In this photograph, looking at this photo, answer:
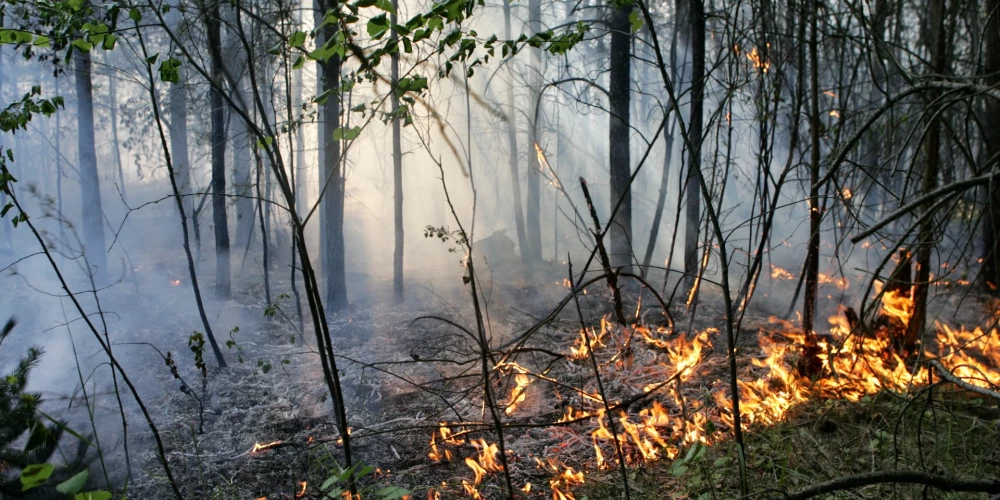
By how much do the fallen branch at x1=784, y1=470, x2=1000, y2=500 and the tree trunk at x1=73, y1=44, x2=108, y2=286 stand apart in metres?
12.7

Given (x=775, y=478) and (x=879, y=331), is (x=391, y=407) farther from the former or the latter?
(x=879, y=331)

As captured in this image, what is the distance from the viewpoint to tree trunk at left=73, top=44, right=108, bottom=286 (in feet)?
36.0

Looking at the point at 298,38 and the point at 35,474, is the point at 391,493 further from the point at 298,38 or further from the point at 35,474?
the point at 298,38

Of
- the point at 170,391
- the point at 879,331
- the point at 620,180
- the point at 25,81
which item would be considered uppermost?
the point at 25,81

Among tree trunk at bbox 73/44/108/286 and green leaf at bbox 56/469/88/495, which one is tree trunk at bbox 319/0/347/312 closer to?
tree trunk at bbox 73/44/108/286

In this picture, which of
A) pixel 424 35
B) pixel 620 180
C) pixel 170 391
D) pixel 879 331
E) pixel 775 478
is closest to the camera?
pixel 424 35

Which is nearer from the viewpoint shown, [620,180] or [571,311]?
[571,311]

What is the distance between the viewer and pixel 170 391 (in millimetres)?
6582

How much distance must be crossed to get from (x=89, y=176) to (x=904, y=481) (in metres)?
13.6

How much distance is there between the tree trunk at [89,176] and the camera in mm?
10977

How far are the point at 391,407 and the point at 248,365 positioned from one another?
2718 millimetres

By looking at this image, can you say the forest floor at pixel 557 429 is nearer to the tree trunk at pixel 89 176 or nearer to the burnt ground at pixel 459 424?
the burnt ground at pixel 459 424

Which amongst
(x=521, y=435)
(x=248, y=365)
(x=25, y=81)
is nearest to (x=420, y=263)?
(x=248, y=365)

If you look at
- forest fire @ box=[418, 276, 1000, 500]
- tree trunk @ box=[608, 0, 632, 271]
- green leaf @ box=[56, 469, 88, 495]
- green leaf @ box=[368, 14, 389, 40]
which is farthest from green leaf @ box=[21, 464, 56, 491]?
tree trunk @ box=[608, 0, 632, 271]
